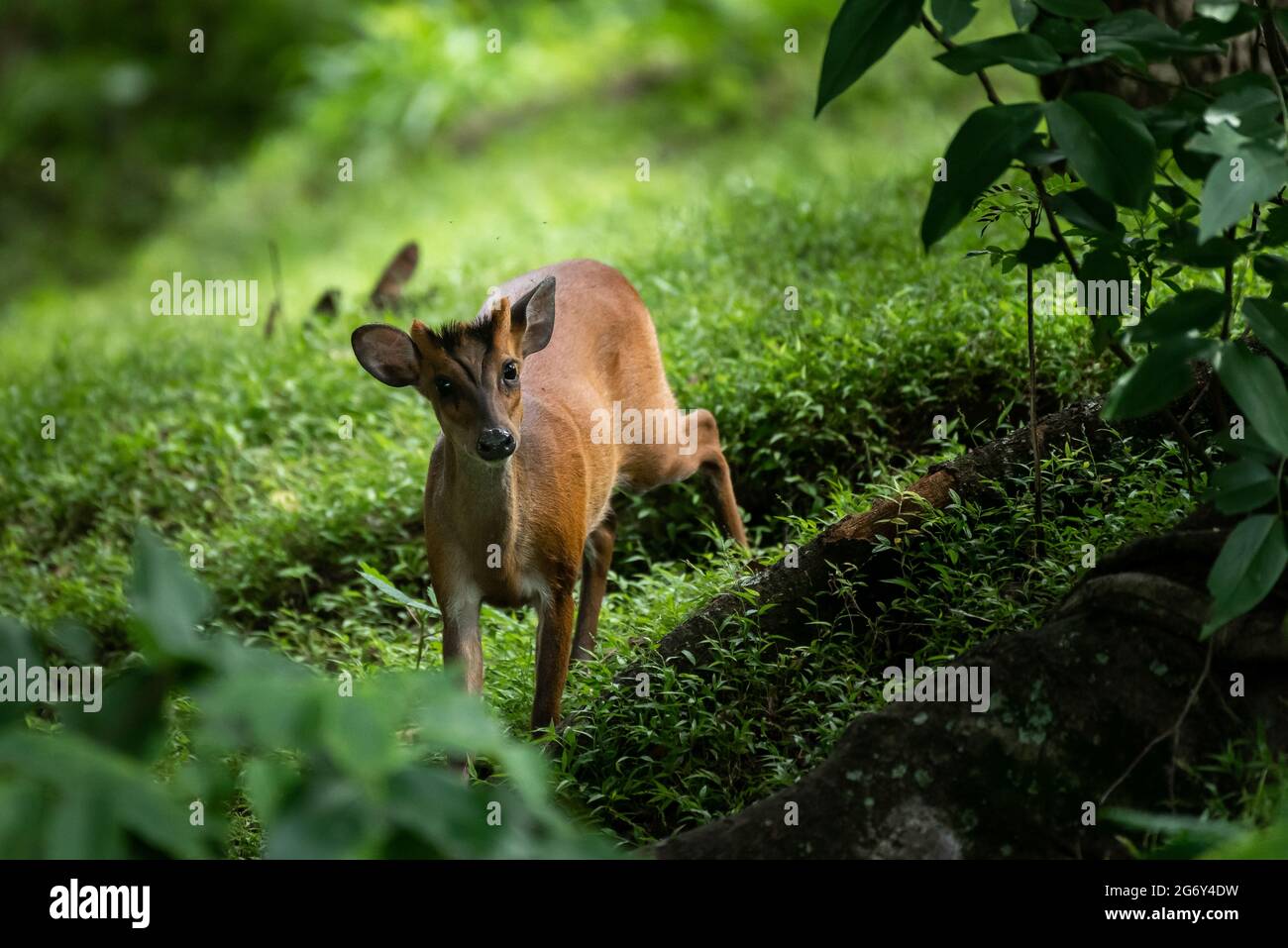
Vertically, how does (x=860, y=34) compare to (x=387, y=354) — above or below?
above

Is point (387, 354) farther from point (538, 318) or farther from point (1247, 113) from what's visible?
point (1247, 113)

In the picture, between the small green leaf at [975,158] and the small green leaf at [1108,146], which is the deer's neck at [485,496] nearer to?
the small green leaf at [975,158]

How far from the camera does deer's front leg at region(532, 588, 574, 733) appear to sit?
432 cm

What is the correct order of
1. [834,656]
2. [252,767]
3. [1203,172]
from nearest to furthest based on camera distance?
[252,767] < [1203,172] < [834,656]

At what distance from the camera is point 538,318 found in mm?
4629

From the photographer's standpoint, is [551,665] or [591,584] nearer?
[551,665]

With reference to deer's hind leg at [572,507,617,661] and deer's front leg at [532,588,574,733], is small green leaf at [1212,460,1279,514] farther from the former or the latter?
deer's hind leg at [572,507,617,661]

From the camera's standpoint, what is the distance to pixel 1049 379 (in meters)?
5.13

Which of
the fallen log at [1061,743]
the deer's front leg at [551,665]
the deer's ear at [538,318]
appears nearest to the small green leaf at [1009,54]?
the fallen log at [1061,743]

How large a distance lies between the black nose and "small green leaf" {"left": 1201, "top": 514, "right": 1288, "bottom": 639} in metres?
2.06

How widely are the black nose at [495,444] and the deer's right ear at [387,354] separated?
0.37m

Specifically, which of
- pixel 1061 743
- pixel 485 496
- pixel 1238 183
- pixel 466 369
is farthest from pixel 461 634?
pixel 1238 183

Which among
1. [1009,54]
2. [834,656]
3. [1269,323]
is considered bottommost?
[834,656]

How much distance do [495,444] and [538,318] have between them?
0.66 m
